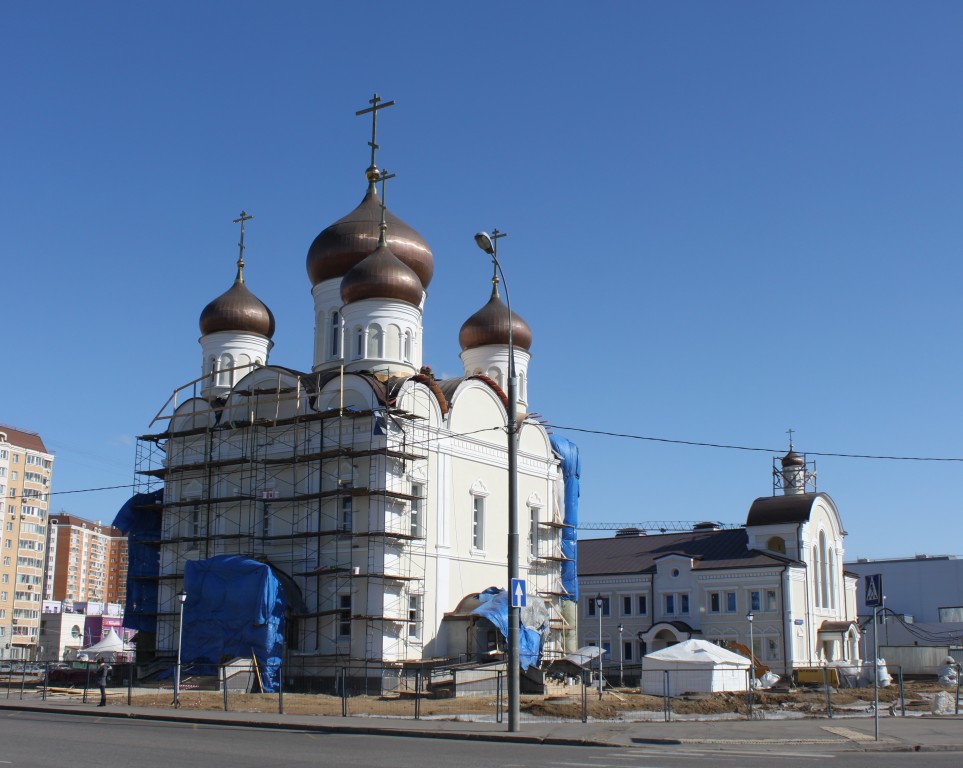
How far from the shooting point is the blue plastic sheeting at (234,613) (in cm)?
3291

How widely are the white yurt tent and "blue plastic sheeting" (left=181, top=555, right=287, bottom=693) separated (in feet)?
36.3

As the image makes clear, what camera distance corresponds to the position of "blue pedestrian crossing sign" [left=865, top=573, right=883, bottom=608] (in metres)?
18.3

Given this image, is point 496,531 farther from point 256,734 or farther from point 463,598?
point 256,734

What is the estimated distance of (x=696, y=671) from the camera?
31.8 metres

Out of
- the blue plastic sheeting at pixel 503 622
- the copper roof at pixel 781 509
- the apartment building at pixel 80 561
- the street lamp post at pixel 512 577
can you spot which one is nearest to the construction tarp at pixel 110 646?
the blue plastic sheeting at pixel 503 622

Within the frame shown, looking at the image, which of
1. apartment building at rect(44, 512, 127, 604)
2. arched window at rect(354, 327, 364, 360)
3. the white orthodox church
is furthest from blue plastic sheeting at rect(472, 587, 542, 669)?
apartment building at rect(44, 512, 127, 604)

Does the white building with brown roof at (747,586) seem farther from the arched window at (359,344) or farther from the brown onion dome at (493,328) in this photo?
the arched window at (359,344)

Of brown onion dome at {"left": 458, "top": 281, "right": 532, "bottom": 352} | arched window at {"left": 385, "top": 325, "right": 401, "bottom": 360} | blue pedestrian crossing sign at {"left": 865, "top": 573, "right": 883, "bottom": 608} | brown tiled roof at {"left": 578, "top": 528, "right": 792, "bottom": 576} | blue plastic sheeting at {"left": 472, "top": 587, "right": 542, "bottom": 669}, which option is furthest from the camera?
brown tiled roof at {"left": 578, "top": 528, "right": 792, "bottom": 576}

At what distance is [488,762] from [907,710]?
1557 cm

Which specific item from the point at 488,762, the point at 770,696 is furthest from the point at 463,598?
the point at 488,762

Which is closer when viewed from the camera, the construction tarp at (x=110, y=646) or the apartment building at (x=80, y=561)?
the construction tarp at (x=110, y=646)

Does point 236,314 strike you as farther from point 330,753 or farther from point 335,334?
point 330,753

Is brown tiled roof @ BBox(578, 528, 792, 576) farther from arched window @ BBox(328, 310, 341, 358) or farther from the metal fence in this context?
arched window @ BBox(328, 310, 341, 358)

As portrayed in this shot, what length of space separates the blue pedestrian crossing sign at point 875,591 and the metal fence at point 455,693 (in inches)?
180
